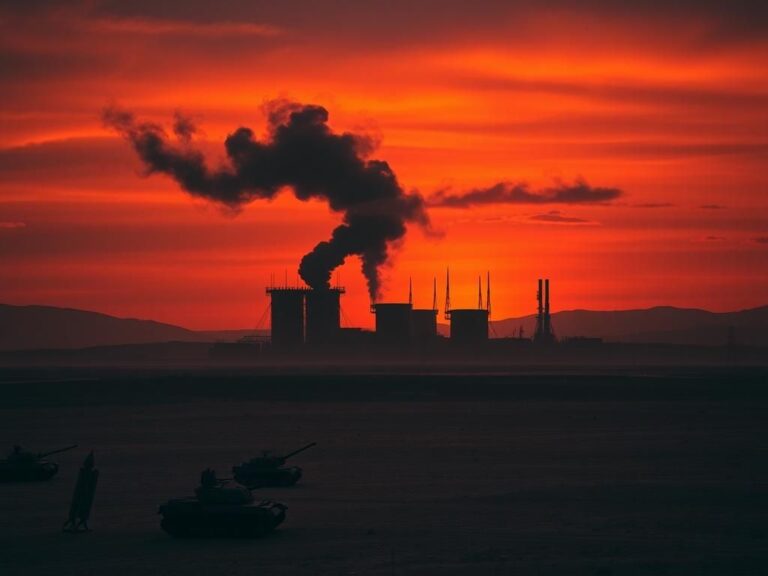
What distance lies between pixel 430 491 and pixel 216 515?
9325 mm

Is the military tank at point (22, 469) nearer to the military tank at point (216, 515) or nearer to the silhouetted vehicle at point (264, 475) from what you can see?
the silhouetted vehicle at point (264, 475)

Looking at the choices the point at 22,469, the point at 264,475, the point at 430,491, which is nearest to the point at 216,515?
the point at 430,491

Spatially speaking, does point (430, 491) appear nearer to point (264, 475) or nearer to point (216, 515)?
point (264, 475)

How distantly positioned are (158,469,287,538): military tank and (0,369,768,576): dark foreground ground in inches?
17.5

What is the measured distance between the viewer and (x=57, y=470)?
4356 cm

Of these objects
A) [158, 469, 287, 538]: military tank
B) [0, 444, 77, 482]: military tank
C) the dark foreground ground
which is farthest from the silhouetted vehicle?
[158, 469, 287, 538]: military tank

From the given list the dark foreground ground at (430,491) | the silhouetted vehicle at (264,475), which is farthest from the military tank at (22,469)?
the silhouetted vehicle at (264,475)

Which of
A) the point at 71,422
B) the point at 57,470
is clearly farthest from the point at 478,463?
the point at 71,422

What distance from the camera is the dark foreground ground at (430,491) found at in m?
27.8

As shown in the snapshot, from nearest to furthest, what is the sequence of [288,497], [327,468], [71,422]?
1. [288,497]
2. [327,468]
3. [71,422]

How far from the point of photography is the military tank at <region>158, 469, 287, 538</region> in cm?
3080

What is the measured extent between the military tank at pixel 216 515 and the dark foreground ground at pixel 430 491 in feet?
1.46

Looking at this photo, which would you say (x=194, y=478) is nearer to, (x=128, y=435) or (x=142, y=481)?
(x=142, y=481)

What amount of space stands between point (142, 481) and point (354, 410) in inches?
1702
